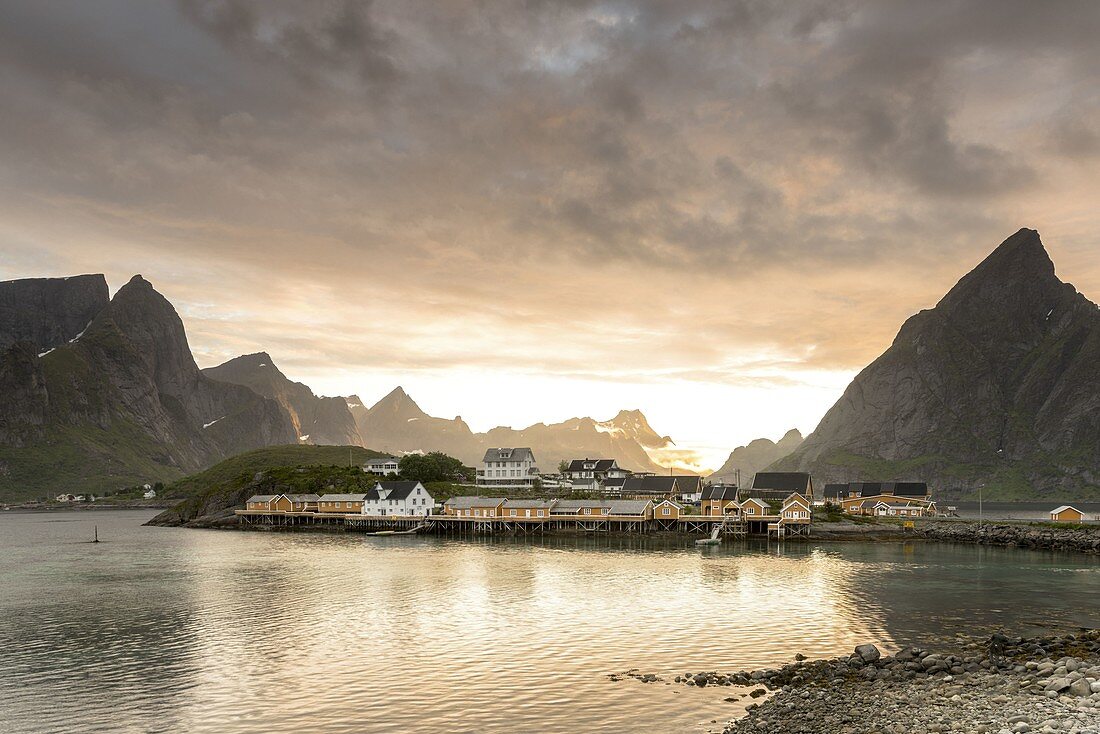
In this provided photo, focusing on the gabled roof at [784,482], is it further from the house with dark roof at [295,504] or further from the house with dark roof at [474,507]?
the house with dark roof at [295,504]

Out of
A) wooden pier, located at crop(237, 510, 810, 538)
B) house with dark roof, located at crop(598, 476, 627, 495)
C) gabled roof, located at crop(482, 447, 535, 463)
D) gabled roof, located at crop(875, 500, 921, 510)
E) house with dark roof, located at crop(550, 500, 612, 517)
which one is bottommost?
wooden pier, located at crop(237, 510, 810, 538)

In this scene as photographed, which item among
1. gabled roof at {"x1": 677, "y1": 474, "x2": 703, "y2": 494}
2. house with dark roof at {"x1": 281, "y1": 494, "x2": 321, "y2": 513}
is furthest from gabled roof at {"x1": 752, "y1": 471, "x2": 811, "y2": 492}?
house with dark roof at {"x1": 281, "y1": 494, "x2": 321, "y2": 513}

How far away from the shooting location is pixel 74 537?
129500mm

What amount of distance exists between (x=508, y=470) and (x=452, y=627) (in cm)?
14303

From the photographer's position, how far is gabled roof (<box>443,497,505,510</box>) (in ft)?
429

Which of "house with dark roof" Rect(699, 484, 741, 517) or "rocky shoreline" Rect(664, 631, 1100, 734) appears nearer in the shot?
"rocky shoreline" Rect(664, 631, 1100, 734)

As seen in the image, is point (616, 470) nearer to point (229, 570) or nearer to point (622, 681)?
point (229, 570)

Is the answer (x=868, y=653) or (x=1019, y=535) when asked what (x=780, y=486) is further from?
(x=868, y=653)

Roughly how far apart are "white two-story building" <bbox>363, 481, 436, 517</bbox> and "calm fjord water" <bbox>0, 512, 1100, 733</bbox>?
47405 millimetres

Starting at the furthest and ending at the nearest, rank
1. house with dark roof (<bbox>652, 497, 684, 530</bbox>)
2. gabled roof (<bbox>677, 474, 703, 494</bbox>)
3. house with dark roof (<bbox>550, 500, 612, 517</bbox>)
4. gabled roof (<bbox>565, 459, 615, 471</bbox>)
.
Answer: gabled roof (<bbox>565, 459, 615, 471</bbox>), gabled roof (<bbox>677, 474, 703, 494</bbox>), house with dark roof (<bbox>550, 500, 612, 517</bbox>), house with dark roof (<bbox>652, 497, 684, 530</bbox>)

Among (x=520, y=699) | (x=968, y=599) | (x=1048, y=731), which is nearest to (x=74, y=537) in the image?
(x=520, y=699)

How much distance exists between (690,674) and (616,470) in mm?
155183

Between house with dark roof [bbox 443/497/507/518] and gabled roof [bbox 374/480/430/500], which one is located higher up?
gabled roof [bbox 374/480/430/500]

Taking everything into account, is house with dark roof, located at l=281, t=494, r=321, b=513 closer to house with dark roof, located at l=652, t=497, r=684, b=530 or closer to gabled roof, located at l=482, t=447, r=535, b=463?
→ gabled roof, located at l=482, t=447, r=535, b=463
